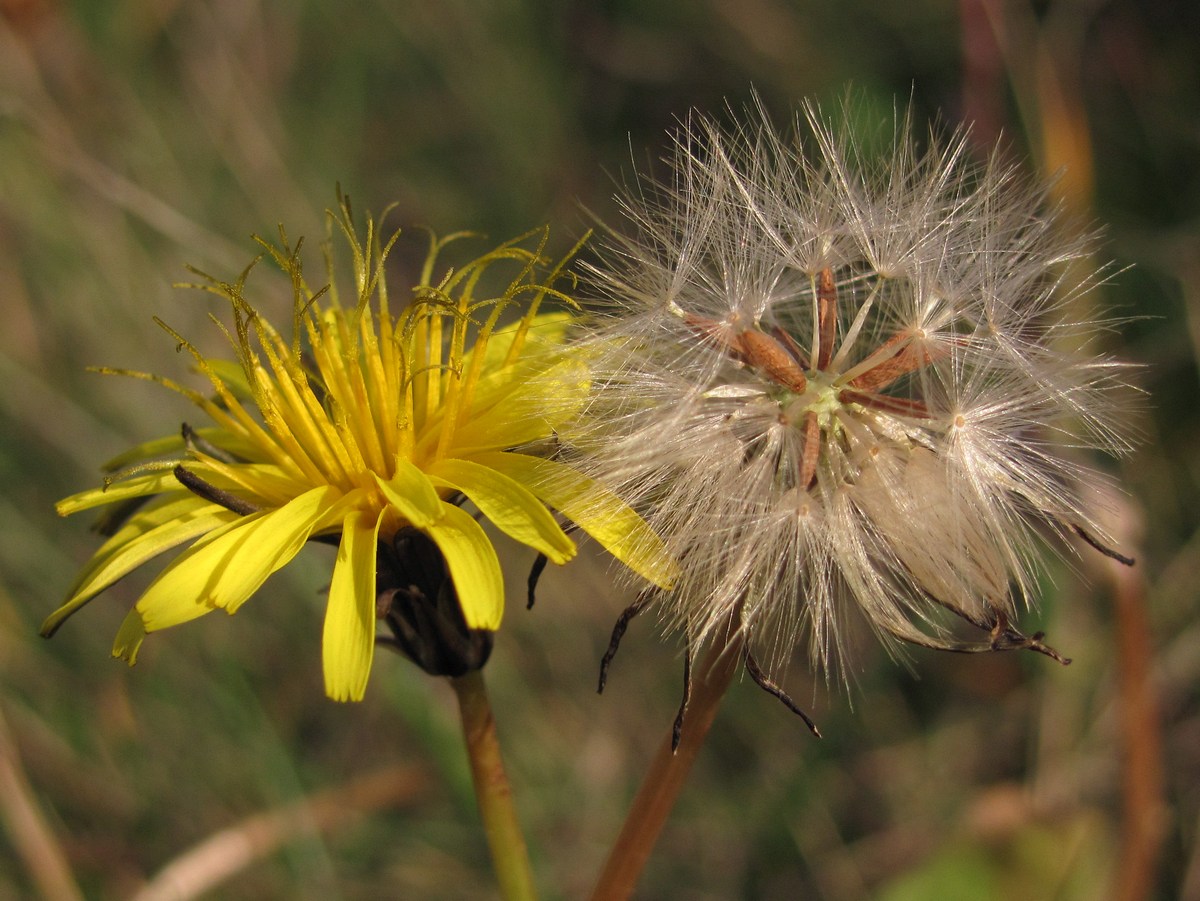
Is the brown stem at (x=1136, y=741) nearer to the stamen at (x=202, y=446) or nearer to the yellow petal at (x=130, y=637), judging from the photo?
the stamen at (x=202, y=446)

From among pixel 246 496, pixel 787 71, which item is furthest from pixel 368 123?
pixel 246 496

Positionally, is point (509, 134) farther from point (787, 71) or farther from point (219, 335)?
point (219, 335)

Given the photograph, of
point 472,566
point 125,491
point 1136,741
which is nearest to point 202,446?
point 125,491

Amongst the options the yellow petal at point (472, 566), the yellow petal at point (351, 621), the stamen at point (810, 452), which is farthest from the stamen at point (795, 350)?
the yellow petal at point (351, 621)

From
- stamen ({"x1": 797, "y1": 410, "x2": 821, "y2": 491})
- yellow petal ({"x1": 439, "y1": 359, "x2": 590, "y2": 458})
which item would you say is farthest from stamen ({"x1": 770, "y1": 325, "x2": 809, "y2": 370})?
yellow petal ({"x1": 439, "y1": 359, "x2": 590, "y2": 458})

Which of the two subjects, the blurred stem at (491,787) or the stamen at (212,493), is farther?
the blurred stem at (491,787)

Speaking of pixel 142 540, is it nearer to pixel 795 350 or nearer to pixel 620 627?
pixel 620 627
